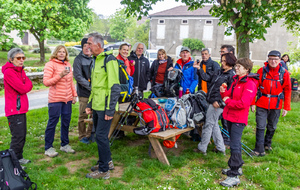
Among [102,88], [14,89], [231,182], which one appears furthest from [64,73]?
[231,182]

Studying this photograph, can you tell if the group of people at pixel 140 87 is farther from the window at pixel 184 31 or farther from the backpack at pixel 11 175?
the window at pixel 184 31

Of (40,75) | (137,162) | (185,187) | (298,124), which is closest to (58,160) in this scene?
(137,162)

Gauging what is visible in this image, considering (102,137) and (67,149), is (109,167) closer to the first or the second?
(102,137)

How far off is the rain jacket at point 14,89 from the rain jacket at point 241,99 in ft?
11.0

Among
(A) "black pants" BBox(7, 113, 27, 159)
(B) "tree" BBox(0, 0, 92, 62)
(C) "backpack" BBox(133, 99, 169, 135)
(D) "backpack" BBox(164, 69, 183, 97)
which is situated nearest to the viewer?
(A) "black pants" BBox(7, 113, 27, 159)

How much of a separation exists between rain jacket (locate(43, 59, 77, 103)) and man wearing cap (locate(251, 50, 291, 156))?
12.3ft

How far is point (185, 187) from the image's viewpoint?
150 inches

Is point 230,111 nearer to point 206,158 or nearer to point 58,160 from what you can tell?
point 206,158

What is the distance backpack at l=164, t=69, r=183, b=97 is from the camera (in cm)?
589

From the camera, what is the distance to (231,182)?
12.7 ft

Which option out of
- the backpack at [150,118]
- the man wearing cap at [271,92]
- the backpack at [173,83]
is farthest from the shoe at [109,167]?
the man wearing cap at [271,92]

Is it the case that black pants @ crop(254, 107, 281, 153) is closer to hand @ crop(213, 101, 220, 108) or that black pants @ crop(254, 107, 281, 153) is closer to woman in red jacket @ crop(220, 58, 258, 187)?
hand @ crop(213, 101, 220, 108)

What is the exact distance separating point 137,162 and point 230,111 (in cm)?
198

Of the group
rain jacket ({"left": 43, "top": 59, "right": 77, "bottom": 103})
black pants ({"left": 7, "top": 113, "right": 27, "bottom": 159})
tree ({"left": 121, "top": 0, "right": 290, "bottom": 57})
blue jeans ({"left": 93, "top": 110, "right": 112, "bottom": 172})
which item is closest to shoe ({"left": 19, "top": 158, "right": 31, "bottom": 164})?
black pants ({"left": 7, "top": 113, "right": 27, "bottom": 159})
